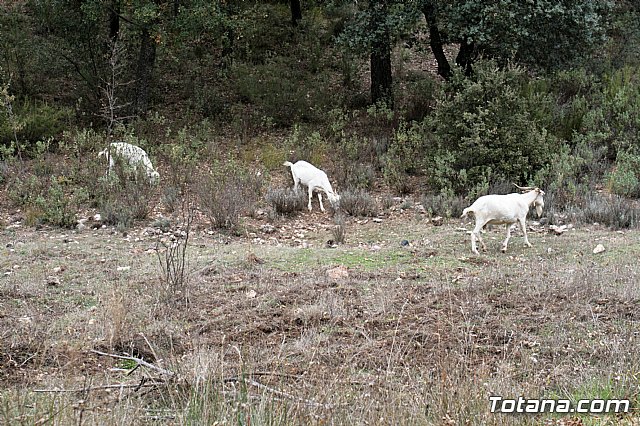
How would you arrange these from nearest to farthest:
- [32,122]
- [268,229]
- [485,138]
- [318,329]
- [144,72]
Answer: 1. [318,329]
2. [268,229]
3. [485,138]
4. [32,122]
5. [144,72]

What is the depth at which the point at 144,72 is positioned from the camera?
1507 cm

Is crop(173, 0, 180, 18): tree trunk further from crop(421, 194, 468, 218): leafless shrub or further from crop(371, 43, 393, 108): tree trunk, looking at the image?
crop(421, 194, 468, 218): leafless shrub

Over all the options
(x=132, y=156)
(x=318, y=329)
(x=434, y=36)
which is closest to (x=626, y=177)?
(x=434, y=36)

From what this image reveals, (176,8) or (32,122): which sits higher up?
(176,8)

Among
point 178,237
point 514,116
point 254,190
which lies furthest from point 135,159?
point 514,116

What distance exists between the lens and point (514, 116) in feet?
39.3

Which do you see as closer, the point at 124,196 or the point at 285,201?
the point at 124,196

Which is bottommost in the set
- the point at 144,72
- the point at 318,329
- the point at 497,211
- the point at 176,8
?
the point at 318,329

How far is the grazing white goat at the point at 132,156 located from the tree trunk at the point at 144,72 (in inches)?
133

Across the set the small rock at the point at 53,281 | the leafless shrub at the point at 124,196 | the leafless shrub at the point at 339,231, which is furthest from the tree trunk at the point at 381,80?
the small rock at the point at 53,281

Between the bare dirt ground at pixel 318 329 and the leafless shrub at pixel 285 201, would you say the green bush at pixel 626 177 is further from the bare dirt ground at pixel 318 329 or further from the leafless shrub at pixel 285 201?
the leafless shrub at pixel 285 201

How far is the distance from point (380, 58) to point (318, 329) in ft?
35.1

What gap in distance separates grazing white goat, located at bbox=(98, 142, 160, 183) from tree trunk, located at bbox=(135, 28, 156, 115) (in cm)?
338

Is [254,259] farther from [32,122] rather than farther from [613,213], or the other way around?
[32,122]
